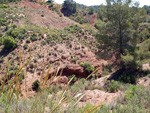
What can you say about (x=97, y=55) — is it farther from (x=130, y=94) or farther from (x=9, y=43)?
(x=9, y=43)

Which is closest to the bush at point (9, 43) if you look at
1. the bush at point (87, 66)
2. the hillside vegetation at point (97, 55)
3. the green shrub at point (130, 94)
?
the hillside vegetation at point (97, 55)

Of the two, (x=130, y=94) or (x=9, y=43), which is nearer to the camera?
(x=130, y=94)

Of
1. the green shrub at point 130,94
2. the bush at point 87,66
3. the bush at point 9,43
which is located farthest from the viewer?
the bush at point 87,66

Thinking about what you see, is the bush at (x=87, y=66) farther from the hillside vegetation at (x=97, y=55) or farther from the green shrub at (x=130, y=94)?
the green shrub at (x=130, y=94)

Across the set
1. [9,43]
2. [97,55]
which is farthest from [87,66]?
[9,43]

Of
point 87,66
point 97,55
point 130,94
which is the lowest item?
point 87,66

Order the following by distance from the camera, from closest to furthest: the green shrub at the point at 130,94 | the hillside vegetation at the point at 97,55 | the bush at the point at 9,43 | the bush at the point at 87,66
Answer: the green shrub at the point at 130,94 → the hillside vegetation at the point at 97,55 → the bush at the point at 9,43 → the bush at the point at 87,66

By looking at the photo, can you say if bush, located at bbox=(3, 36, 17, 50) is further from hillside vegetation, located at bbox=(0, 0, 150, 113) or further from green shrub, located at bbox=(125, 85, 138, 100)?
green shrub, located at bbox=(125, 85, 138, 100)

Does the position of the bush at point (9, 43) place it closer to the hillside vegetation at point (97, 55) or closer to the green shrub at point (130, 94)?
the hillside vegetation at point (97, 55)

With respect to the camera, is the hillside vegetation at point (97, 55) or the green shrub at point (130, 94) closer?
the green shrub at point (130, 94)

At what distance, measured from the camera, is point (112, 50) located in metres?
11.9

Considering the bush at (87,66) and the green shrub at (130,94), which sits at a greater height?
the green shrub at (130,94)

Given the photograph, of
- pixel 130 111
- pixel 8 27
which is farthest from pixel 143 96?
pixel 8 27

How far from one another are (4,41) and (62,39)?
7.12m
